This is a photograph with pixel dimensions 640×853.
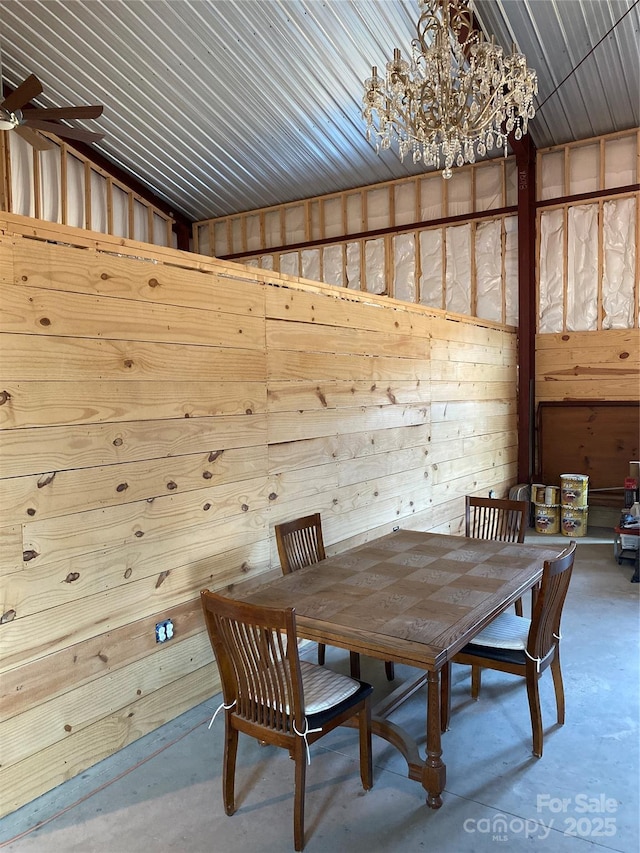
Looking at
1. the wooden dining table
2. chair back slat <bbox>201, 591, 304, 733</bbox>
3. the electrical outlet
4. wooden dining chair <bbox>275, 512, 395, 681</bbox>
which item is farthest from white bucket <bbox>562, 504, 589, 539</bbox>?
chair back slat <bbox>201, 591, 304, 733</bbox>

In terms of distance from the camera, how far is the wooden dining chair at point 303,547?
3184 mm

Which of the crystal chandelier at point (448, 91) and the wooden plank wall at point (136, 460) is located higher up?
the crystal chandelier at point (448, 91)

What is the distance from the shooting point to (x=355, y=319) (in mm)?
4281

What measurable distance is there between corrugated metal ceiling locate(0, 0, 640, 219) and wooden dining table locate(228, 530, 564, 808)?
184 inches

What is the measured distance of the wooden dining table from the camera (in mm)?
2172

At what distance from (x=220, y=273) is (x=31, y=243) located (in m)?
1.04

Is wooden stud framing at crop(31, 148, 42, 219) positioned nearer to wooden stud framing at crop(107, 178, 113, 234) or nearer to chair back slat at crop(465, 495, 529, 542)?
wooden stud framing at crop(107, 178, 113, 234)

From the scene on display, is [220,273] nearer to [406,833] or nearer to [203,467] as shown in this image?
[203,467]

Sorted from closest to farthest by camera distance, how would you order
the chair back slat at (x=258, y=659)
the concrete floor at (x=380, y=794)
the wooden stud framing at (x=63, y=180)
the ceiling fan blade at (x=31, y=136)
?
the chair back slat at (x=258, y=659) → the concrete floor at (x=380, y=794) → the ceiling fan blade at (x=31, y=136) → the wooden stud framing at (x=63, y=180)

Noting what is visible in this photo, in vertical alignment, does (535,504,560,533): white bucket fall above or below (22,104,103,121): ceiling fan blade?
below

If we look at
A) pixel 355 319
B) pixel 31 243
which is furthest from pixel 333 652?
pixel 31 243

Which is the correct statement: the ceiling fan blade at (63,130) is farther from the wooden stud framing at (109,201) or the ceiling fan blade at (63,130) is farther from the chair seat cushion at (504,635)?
the chair seat cushion at (504,635)

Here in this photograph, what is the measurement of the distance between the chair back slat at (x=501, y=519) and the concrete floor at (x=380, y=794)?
96 centimetres

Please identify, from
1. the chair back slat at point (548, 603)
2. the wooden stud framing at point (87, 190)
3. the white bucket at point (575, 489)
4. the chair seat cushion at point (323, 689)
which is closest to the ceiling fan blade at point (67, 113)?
the wooden stud framing at point (87, 190)
